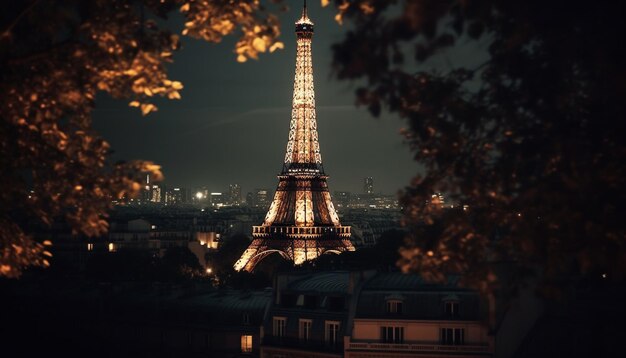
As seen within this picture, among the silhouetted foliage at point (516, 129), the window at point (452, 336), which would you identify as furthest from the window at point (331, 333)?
the silhouetted foliage at point (516, 129)

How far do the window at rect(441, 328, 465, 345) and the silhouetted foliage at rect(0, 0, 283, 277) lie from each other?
104ft

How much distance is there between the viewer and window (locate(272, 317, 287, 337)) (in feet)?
181

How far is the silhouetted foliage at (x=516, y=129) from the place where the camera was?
1522 centimetres

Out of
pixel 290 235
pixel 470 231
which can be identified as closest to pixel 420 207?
pixel 470 231

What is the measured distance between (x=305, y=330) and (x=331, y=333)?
1.66 meters

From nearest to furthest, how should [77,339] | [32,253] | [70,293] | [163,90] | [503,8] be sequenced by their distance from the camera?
1. [503,8]
2. [163,90]
3. [32,253]
4. [77,339]
5. [70,293]

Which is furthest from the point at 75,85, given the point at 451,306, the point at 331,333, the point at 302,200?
the point at 302,200

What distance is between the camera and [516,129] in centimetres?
1722

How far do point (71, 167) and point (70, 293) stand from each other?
70824 millimetres

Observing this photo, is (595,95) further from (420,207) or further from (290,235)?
(290,235)

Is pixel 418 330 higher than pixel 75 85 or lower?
lower

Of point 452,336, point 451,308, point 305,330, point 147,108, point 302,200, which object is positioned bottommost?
point 452,336

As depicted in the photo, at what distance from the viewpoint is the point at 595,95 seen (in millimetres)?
16422

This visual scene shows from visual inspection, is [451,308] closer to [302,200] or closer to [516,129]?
[516,129]
